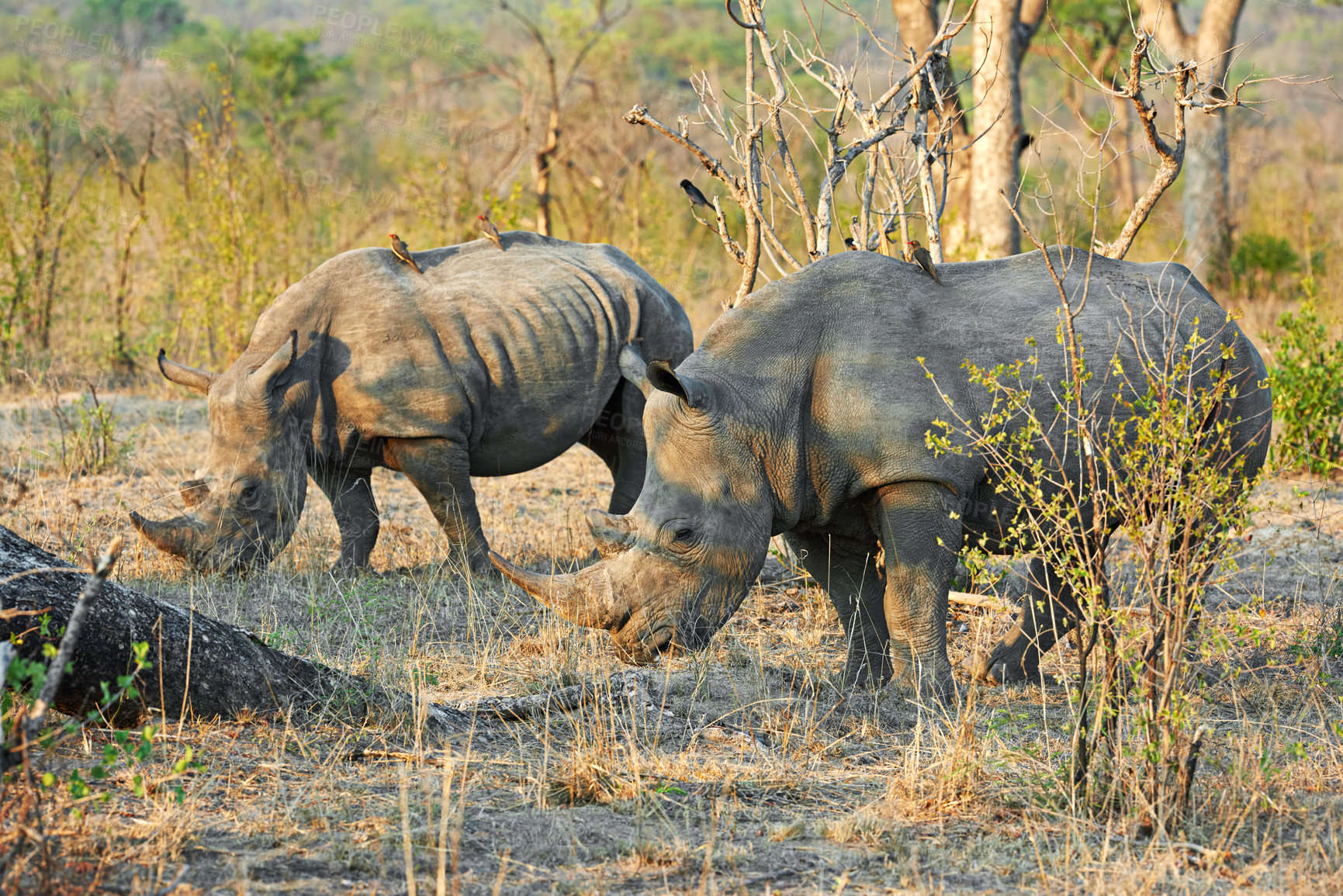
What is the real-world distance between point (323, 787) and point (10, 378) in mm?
9336

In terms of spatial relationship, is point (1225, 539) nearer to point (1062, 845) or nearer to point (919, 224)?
point (1062, 845)

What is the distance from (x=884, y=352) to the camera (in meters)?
4.87

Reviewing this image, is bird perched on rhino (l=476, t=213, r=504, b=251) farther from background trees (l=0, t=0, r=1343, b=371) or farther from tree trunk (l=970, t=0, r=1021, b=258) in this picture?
tree trunk (l=970, t=0, r=1021, b=258)

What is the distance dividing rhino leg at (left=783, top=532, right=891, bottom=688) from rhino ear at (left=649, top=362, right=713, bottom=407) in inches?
38.6

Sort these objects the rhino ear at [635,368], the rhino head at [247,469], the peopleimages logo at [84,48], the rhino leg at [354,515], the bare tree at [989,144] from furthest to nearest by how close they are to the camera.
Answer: the peopleimages logo at [84,48]
the bare tree at [989,144]
the rhino leg at [354,515]
the rhino head at [247,469]
the rhino ear at [635,368]

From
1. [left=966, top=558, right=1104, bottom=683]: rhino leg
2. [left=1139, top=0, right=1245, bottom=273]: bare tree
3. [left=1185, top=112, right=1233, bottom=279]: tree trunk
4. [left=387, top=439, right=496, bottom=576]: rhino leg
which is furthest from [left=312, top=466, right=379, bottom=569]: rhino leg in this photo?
[left=1185, top=112, right=1233, bottom=279]: tree trunk

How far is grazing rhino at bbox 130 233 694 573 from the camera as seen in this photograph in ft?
22.9

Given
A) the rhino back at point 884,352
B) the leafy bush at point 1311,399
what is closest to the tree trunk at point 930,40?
the leafy bush at point 1311,399

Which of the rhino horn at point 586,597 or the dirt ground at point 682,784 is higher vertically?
the rhino horn at point 586,597

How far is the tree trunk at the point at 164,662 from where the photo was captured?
3.86 meters

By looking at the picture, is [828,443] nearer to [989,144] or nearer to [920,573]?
[920,573]

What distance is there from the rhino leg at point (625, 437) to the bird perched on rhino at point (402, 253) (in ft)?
4.49

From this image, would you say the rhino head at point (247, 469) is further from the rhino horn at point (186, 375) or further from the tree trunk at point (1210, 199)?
the tree trunk at point (1210, 199)

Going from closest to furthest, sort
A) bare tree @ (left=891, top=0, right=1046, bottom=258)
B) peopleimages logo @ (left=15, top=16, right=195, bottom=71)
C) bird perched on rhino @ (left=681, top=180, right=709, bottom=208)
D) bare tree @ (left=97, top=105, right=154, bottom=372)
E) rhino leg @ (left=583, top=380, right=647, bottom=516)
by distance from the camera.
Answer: bird perched on rhino @ (left=681, top=180, right=709, bottom=208)
rhino leg @ (left=583, top=380, right=647, bottom=516)
bare tree @ (left=891, top=0, right=1046, bottom=258)
bare tree @ (left=97, top=105, right=154, bottom=372)
peopleimages logo @ (left=15, top=16, right=195, bottom=71)
